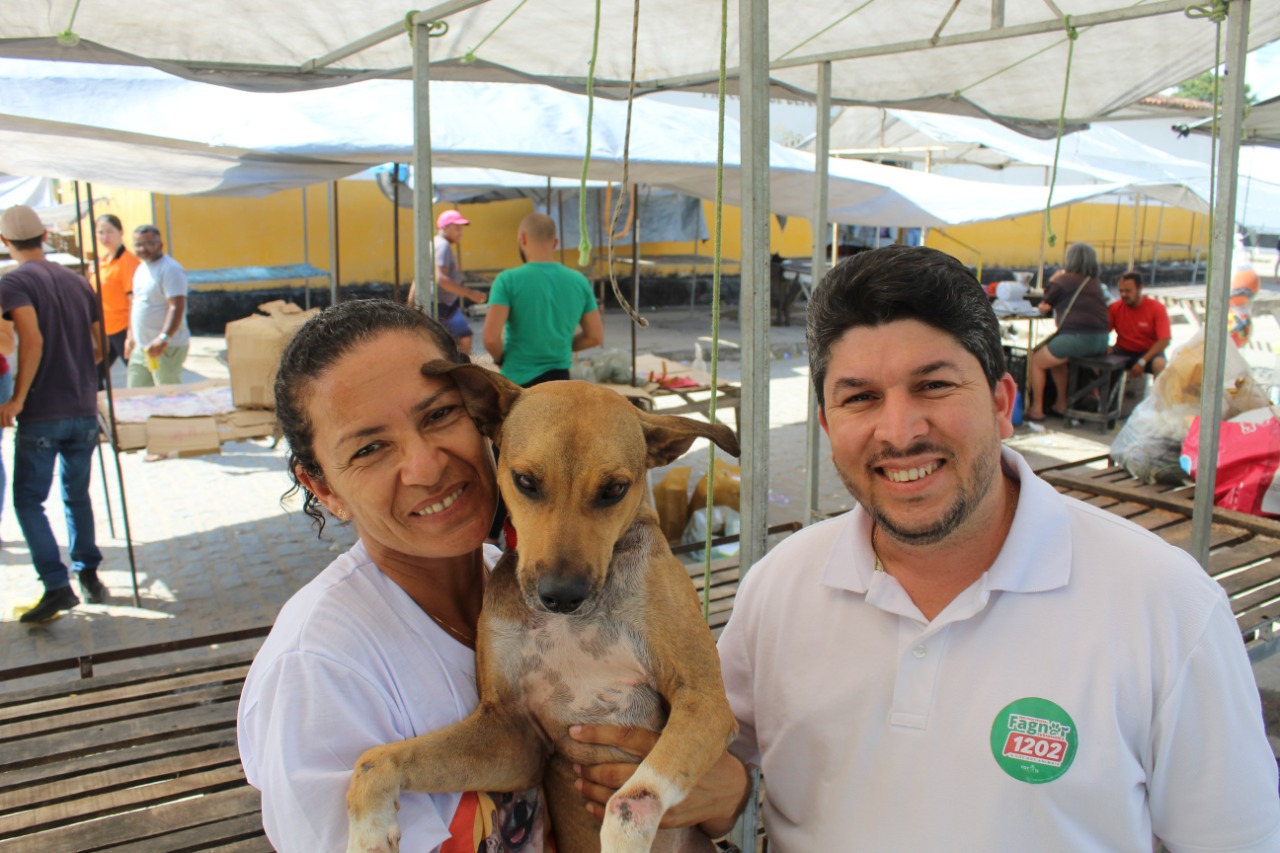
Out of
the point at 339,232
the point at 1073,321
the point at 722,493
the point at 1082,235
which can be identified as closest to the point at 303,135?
the point at 722,493

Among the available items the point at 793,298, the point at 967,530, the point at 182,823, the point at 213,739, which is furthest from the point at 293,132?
the point at 793,298

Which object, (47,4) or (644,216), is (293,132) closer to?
(47,4)

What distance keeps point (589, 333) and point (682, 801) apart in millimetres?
5645

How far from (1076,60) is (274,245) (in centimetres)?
1402

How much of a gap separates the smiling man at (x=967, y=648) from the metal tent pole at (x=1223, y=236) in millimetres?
2107

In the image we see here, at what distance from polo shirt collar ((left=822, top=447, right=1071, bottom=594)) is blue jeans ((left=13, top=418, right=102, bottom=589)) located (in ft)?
18.4

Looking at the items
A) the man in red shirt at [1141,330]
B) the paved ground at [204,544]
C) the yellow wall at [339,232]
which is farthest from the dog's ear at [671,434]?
the yellow wall at [339,232]

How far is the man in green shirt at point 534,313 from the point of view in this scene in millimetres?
6629

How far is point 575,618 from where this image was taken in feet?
6.39

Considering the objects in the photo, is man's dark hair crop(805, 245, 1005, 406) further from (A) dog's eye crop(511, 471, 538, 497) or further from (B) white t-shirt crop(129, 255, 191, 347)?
(B) white t-shirt crop(129, 255, 191, 347)

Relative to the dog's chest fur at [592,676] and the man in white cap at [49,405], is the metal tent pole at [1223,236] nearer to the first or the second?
the dog's chest fur at [592,676]

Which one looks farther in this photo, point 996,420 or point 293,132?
point 293,132

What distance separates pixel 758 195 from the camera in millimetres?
2041

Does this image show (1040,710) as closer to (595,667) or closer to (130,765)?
(595,667)
